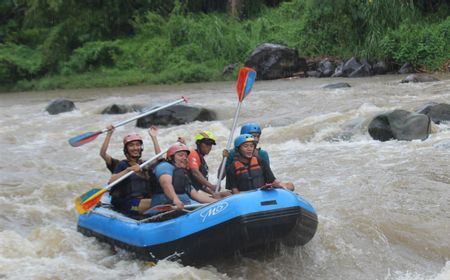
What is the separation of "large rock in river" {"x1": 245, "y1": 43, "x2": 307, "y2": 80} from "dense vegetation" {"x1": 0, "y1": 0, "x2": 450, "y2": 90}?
4.99ft

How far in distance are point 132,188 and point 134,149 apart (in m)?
0.33

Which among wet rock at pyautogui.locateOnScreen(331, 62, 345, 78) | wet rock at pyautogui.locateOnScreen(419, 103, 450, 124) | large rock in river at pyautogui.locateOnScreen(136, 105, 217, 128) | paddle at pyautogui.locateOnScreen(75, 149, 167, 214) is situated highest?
paddle at pyautogui.locateOnScreen(75, 149, 167, 214)

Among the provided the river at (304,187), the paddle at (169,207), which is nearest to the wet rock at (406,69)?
the river at (304,187)

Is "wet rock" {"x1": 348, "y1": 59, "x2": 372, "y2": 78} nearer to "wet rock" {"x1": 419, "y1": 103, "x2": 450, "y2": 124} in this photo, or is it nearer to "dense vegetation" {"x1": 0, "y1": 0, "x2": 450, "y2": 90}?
"dense vegetation" {"x1": 0, "y1": 0, "x2": 450, "y2": 90}

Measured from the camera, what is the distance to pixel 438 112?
30.3 feet

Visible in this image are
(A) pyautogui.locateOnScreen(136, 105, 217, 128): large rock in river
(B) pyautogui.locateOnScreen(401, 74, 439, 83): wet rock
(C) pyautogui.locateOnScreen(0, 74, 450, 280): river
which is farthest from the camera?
(B) pyautogui.locateOnScreen(401, 74, 439, 83): wet rock

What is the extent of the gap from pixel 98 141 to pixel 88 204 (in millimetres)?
5164

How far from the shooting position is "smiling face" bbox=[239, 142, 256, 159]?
16.4ft

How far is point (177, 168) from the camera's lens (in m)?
5.03

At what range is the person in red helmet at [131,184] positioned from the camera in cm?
536

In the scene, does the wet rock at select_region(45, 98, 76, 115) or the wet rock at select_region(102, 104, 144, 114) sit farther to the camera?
the wet rock at select_region(45, 98, 76, 115)

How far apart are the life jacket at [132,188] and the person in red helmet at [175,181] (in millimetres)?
218

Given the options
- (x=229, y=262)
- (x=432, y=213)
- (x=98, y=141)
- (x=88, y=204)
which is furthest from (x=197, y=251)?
(x=98, y=141)

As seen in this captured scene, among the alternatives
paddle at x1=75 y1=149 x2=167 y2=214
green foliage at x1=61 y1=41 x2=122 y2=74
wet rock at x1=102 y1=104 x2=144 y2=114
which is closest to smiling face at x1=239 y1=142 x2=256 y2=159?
paddle at x1=75 y1=149 x2=167 y2=214
